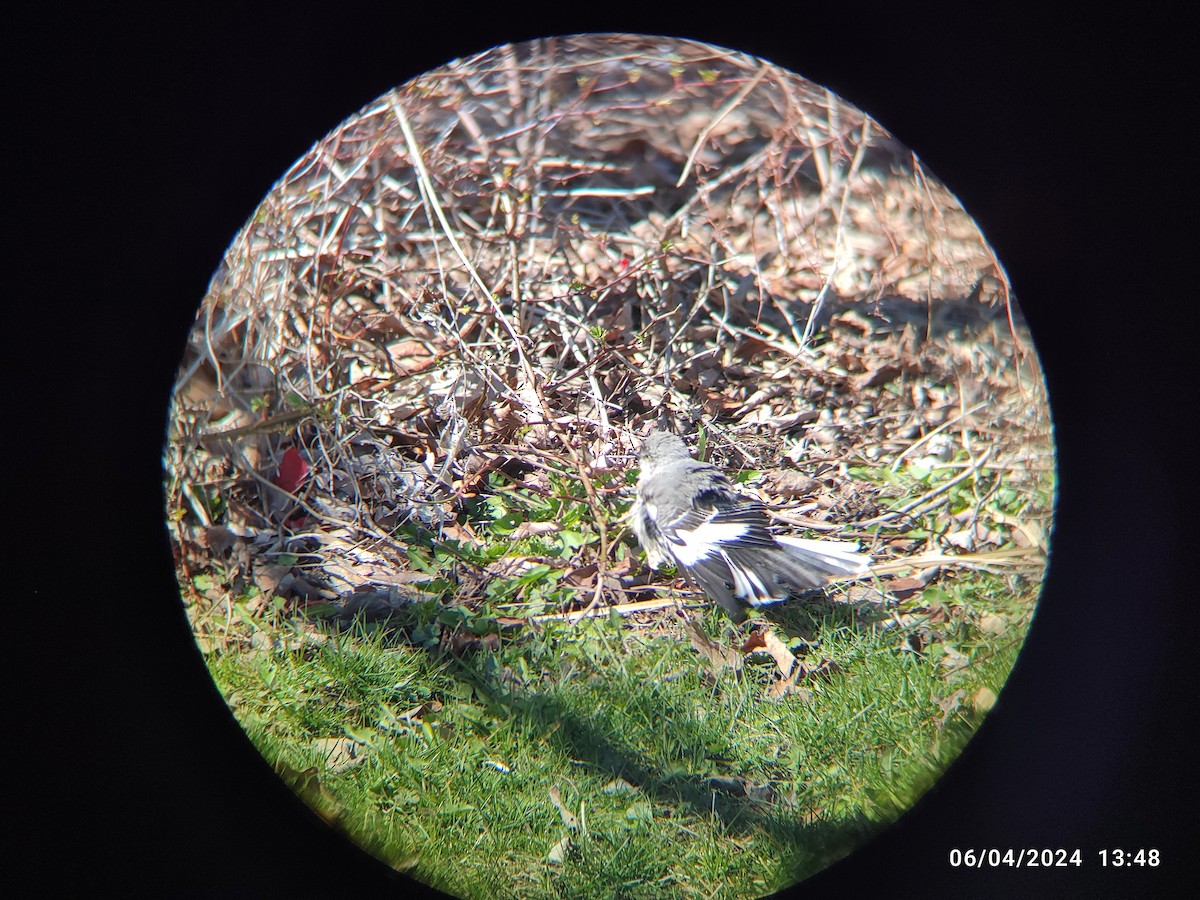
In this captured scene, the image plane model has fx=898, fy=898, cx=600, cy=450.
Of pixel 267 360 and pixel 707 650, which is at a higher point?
pixel 267 360

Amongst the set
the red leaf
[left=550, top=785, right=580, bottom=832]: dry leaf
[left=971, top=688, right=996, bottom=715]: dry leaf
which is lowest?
[left=550, top=785, right=580, bottom=832]: dry leaf

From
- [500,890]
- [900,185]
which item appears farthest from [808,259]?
[500,890]

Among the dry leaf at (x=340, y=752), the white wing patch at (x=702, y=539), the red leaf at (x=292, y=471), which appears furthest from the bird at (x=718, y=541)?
the red leaf at (x=292, y=471)

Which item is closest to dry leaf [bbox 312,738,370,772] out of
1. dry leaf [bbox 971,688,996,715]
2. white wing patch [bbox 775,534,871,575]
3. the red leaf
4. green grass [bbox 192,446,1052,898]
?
green grass [bbox 192,446,1052,898]

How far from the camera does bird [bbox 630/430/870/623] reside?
2990 mm

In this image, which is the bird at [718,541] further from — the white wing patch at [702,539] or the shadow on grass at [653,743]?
the shadow on grass at [653,743]

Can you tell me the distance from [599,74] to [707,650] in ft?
9.08

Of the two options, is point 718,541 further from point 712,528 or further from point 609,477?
point 609,477

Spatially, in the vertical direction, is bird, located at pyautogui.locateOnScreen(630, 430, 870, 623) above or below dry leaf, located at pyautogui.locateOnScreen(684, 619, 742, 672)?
above

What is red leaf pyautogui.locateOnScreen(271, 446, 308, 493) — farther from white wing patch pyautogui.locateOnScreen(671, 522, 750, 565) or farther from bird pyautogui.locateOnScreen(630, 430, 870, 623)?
white wing patch pyautogui.locateOnScreen(671, 522, 750, 565)

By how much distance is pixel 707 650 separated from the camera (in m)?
2.92

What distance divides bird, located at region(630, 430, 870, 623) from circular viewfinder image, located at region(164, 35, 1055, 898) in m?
0.01

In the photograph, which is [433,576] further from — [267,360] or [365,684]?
[267,360]

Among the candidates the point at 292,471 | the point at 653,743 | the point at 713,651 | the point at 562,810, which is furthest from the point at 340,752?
the point at 292,471
